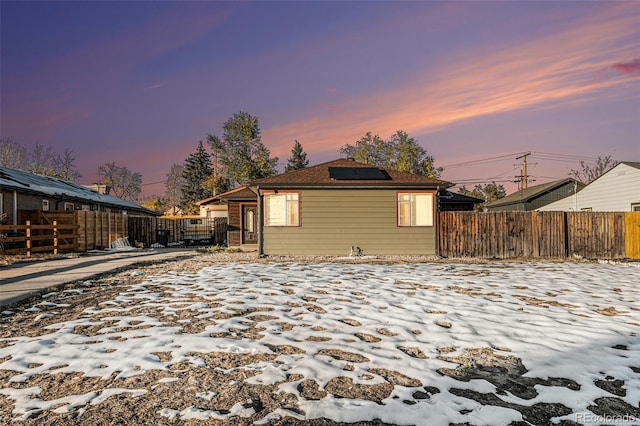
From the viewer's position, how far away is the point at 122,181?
65875 mm

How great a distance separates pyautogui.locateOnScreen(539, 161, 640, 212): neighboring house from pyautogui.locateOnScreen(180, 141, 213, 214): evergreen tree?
40739 millimetres

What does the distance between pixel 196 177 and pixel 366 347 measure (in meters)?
48.6

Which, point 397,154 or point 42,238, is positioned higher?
point 397,154

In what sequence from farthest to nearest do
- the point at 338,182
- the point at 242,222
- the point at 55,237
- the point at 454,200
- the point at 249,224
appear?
the point at 454,200 < the point at 249,224 < the point at 242,222 < the point at 55,237 < the point at 338,182

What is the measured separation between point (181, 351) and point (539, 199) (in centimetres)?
3272

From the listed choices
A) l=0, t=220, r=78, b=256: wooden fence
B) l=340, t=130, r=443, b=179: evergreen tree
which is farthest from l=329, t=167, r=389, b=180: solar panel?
l=340, t=130, r=443, b=179: evergreen tree

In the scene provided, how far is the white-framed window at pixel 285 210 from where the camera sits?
1360cm

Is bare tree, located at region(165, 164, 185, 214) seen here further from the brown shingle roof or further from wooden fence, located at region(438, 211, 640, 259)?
wooden fence, located at region(438, 211, 640, 259)

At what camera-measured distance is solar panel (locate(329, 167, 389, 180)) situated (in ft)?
44.8

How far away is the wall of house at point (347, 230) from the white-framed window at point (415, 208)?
24 centimetres

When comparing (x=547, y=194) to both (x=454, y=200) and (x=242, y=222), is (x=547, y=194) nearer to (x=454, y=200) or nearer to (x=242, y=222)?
(x=454, y=200)

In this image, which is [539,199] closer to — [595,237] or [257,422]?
[595,237]

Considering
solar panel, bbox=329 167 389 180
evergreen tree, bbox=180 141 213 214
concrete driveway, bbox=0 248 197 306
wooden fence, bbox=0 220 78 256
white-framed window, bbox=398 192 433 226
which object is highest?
evergreen tree, bbox=180 141 213 214

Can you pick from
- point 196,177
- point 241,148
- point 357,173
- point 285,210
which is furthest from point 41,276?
point 196,177
